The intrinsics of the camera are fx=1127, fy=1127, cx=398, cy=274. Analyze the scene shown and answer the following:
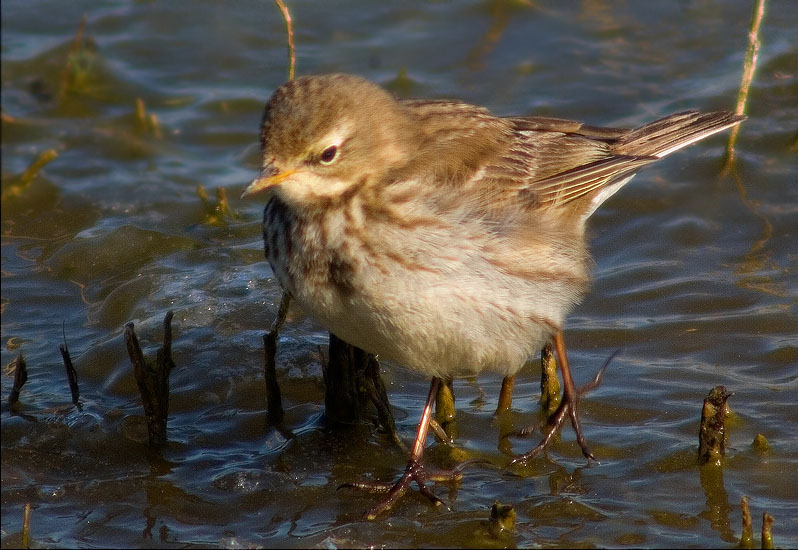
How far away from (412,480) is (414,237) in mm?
1430

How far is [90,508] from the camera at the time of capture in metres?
6.35

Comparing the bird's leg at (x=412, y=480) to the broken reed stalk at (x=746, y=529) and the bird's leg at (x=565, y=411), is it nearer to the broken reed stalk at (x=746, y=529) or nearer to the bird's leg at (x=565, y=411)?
the bird's leg at (x=565, y=411)

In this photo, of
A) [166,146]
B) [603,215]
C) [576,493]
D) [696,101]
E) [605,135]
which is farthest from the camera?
[166,146]

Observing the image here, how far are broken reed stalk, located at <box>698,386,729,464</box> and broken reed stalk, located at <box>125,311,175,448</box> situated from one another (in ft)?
10.0

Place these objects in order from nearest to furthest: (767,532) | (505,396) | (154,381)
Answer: (767,532), (154,381), (505,396)

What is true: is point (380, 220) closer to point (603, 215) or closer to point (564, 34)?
point (603, 215)

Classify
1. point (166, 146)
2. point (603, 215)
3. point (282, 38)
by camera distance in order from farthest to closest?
point (282, 38)
point (166, 146)
point (603, 215)

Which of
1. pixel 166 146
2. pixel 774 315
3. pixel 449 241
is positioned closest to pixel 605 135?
pixel 774 315

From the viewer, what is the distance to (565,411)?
6.71 metres

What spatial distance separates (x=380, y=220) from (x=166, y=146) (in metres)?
5.84

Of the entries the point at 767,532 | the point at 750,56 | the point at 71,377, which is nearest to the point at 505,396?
the point at 767,532

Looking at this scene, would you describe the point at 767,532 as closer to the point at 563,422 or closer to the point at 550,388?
the point at 563,422

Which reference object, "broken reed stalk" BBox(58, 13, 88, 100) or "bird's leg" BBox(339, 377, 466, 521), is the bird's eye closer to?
"bird's leg" BBox(339, 377, 466, 521)

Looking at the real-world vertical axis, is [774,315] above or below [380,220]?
below
